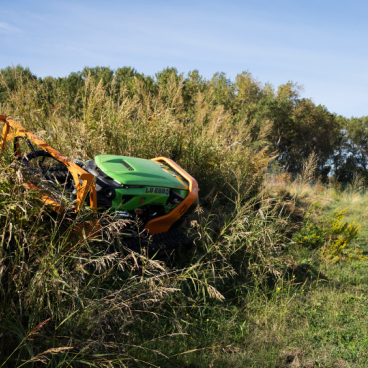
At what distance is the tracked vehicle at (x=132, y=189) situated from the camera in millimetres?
2957

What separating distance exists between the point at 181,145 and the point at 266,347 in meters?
3.67

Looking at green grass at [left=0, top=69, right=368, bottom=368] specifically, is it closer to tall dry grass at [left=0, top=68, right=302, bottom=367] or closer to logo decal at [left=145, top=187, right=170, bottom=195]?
tall dry grass at [left=0, top=68, right=302, bottom=367]

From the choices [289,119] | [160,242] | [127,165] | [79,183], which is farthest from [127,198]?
[289,119]

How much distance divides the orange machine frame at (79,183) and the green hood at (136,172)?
9.6 inches

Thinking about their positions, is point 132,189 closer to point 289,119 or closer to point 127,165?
point 127,165

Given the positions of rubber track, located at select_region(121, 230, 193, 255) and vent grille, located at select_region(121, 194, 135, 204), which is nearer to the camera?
rubber track, located at select_region(121, 230, 193, 255)

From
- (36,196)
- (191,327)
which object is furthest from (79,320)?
(191,327)

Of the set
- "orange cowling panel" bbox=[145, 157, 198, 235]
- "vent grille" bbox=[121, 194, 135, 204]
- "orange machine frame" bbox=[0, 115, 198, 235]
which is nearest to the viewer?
"orange machine frame" bbox=[0, 115, 198, 235]

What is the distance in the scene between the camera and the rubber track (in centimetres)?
310

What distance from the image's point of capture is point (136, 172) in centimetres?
338

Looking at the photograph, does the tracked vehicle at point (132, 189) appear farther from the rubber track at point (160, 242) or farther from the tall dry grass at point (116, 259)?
the tall dry grass at point (116, 259)

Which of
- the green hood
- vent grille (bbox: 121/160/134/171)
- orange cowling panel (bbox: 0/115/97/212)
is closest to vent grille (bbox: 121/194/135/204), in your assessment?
the green hood

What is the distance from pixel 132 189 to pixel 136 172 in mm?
251

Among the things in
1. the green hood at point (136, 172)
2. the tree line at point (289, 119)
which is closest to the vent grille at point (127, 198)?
the green hood at point (136, 172)
